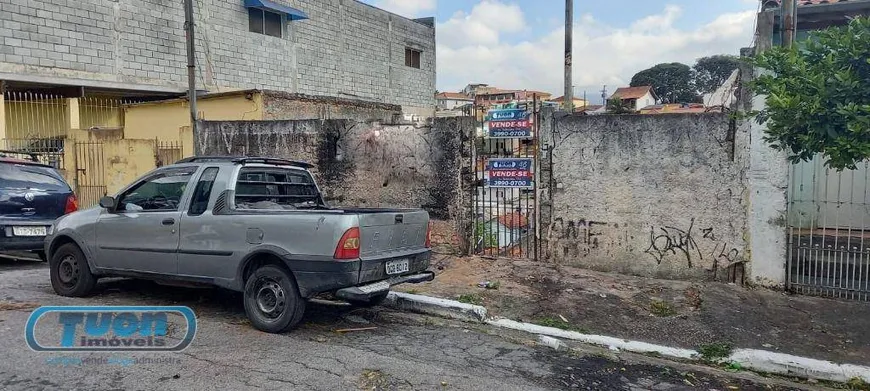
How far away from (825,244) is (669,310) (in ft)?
7.49

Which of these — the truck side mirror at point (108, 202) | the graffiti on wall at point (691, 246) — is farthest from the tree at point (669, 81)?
the truck side mirror at point (108, 202)

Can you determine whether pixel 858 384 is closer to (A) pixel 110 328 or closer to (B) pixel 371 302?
(B) pixel 371 302

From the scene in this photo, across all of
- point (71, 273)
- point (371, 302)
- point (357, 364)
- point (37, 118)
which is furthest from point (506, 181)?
point (37, 118)

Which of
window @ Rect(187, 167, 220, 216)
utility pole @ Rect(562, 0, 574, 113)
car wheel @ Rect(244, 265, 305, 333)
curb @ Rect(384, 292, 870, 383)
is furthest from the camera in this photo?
utility pole @ Rect(562, 0, 574, 113)

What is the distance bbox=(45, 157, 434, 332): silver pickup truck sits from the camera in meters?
5.22

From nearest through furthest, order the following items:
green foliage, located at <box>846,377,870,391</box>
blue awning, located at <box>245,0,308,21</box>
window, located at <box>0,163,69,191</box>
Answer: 1. green foliage, located at <box>846,377,870,391</box>
2. window, located at <box>0,163,69,191</box>
3. blue awning, located at <box>245,0,308,21</box>

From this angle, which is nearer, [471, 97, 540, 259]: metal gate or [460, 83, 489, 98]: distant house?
[471, 97, 540, 259]: metal gate

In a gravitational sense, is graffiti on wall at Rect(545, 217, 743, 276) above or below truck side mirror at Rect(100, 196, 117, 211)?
below

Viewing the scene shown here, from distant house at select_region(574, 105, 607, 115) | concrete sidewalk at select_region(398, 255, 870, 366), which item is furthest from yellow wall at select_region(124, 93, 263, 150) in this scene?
concrete sidewalk at select_region(398, 255, 870, 366)

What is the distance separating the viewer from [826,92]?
4590mm

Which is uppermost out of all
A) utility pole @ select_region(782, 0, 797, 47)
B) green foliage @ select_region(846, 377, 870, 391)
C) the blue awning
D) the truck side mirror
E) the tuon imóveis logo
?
the blue awning

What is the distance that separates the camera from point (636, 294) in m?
6.93

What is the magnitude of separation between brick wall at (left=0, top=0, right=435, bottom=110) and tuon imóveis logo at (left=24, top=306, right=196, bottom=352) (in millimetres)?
Result: 12352

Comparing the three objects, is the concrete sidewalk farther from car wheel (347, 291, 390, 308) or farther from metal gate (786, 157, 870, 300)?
car wheel (347, 291, 390, 308)
